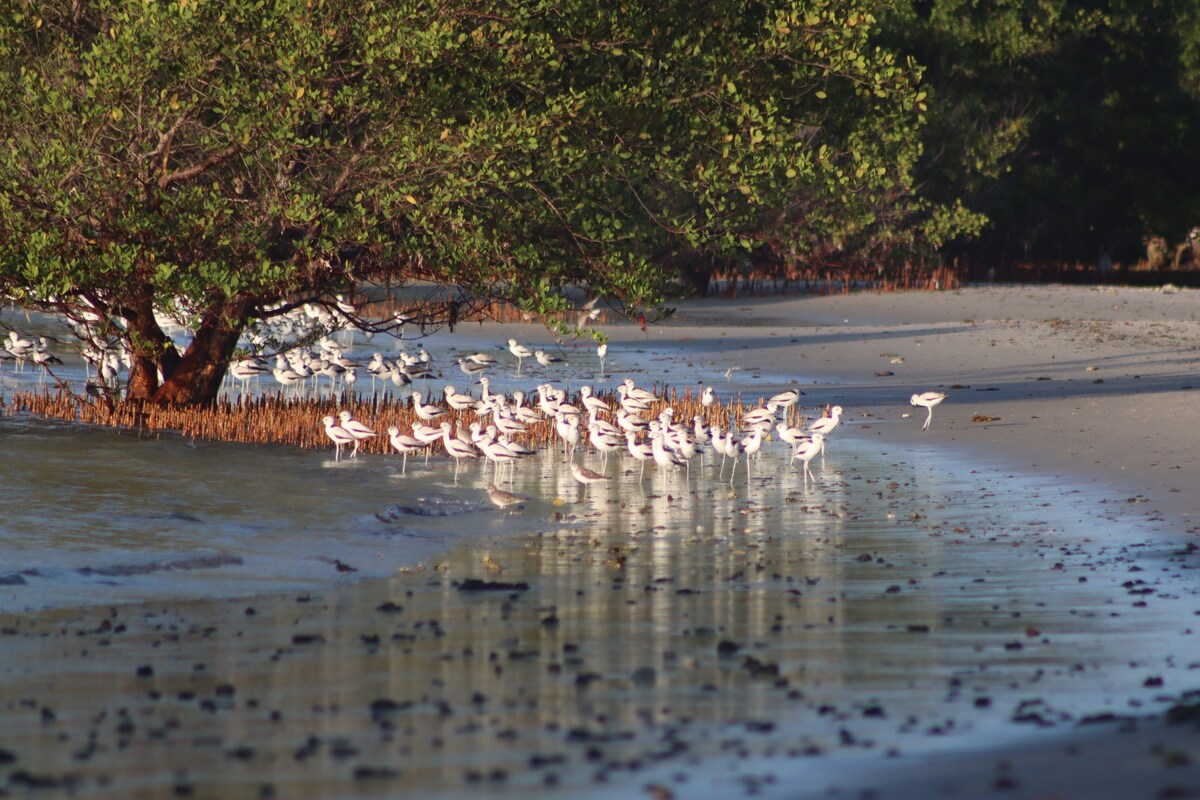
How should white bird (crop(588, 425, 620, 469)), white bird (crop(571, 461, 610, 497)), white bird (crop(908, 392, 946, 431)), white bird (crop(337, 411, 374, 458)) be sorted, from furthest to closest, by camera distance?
1. white bird (crop(908, 392, 946, 431))
2. white bird (crop(337, 411, 374, 458))
3. white bird (crop(588, 425, 620, 469))
4. white bird (crop(571, 461, 610, 497))

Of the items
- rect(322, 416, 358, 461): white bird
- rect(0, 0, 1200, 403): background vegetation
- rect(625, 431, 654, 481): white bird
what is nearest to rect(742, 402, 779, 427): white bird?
rect(625, 431, 654, 481): white bird

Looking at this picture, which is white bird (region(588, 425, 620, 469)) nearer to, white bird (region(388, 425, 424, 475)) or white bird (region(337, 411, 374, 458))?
white bird (region(388, 425, 424, 475))

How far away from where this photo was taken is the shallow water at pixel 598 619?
648cm

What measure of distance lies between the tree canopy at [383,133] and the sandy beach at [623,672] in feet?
12.7

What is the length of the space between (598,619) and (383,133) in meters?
8.66

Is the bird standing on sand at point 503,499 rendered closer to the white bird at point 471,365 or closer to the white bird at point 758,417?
the white bird at point 758,417

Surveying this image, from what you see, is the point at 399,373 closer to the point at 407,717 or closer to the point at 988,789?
the point at 407,717

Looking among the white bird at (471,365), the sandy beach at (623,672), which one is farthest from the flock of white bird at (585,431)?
the white bird at (471,365)

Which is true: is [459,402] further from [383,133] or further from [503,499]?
[503,499]

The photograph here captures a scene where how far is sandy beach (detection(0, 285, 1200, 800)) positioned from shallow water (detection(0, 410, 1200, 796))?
0.09 ft

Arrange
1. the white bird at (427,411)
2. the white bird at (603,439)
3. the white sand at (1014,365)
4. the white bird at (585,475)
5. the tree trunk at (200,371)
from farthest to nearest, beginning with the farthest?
the tree trunk at (200,371), the white bird at (427,411), the white bird at (603,439), the white sand at (1014,365), the white bird at (585,475)

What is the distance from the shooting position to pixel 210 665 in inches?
314

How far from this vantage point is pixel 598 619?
913 cm

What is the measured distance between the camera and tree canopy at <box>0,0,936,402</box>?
15.6m
